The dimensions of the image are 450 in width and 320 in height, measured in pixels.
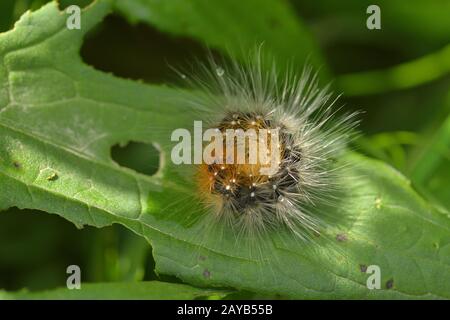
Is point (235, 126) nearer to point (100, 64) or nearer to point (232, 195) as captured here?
point (232, 195)

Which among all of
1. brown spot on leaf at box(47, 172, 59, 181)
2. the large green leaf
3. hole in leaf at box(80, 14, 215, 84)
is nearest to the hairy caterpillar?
the large green leaf

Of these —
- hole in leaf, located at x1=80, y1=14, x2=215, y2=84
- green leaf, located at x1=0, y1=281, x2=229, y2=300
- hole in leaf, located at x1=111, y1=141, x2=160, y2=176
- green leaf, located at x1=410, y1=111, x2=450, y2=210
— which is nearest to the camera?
green leaf, located at x1=0, y1=281, x2=229, y2=300

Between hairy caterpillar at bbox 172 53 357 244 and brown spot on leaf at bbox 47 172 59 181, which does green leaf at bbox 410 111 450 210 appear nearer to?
hairy caterpillar at bbox 172 53 357 244

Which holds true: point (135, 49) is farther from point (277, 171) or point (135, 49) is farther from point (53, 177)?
point (277, 171)

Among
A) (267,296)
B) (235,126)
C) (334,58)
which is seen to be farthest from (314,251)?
(334,58)

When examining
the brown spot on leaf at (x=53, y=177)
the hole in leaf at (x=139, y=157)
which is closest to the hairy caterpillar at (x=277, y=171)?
the hole in leaf at (x=139, y=157)

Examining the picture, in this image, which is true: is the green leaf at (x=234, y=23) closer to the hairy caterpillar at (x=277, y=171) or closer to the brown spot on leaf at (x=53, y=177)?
the hairy caterpillar at (x=277, y=171)
